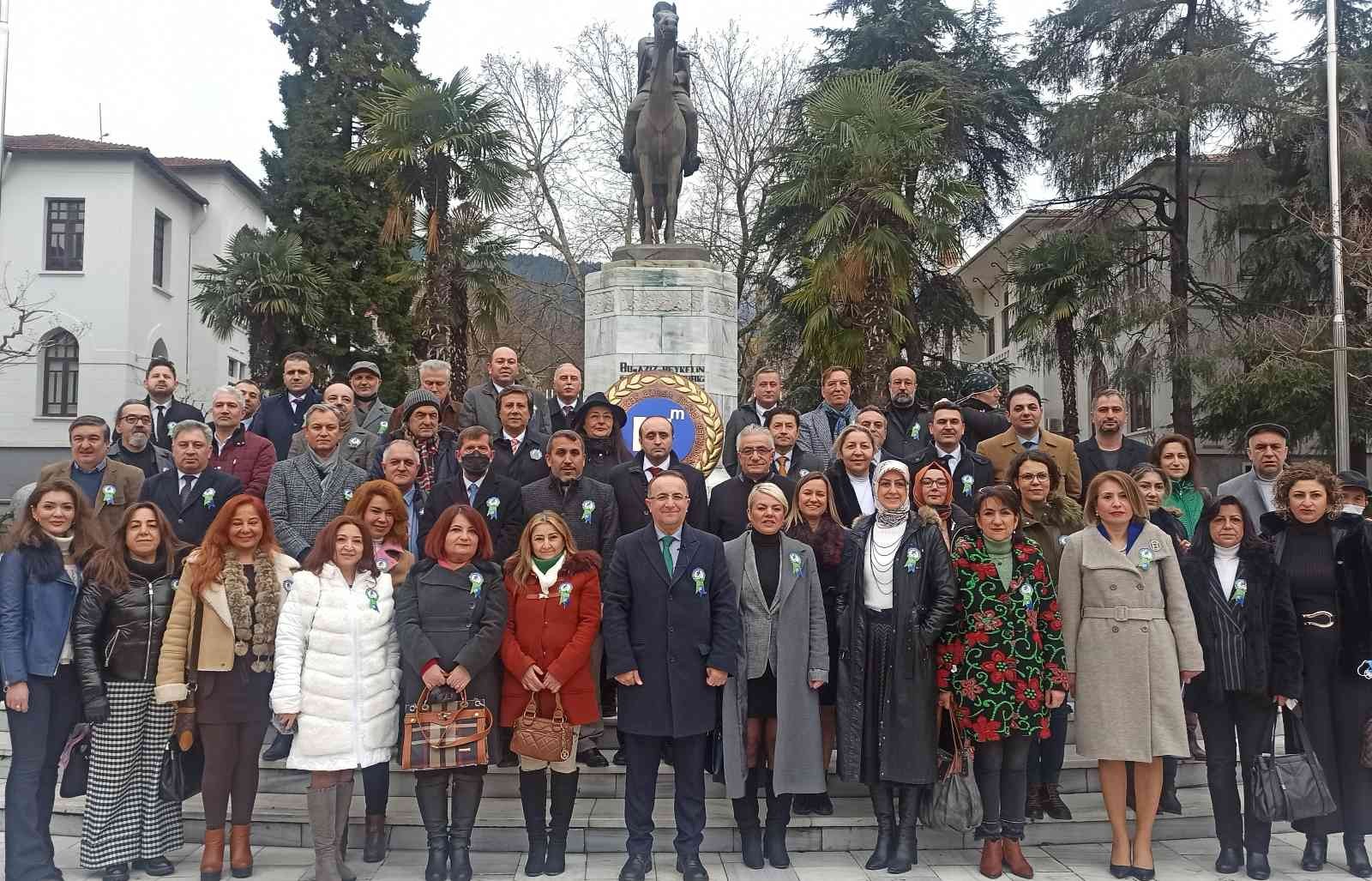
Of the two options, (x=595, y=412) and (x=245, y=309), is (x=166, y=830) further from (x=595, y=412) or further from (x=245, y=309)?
(x=245, y=309)

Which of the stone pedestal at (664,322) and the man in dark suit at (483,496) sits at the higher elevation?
the stone pedestal at (664,322)

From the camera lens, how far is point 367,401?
295 inches

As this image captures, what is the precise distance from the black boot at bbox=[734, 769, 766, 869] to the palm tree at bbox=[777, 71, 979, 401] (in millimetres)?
11254

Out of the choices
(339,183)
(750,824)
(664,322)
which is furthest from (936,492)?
(339,183)

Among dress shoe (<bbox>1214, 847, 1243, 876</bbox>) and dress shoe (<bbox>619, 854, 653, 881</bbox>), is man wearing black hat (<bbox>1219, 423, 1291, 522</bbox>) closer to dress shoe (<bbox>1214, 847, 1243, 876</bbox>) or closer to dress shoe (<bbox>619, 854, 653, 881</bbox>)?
dress shoe (<bbox>1214, 847, 1243, 876</bbox>)

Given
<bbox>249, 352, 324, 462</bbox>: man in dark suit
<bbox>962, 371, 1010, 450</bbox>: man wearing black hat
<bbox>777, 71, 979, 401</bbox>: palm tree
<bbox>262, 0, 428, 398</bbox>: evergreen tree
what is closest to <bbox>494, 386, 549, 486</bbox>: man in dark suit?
<bbox>249, 352, 324, 462</bbox>: man in dark suit

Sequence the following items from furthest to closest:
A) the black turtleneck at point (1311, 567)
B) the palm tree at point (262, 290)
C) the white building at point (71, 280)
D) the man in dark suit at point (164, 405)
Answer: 1. the white building at point (71, 280)
2. the palm tree at point (262, 290)
3. the man in dark suit at point (164, 405)
4. the black turtleneck at point (1311, 567)

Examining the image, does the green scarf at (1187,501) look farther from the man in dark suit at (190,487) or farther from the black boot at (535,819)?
the man in dark suit at (190,487)

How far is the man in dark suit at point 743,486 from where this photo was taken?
18.9ft

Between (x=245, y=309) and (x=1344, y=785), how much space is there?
60.2 ft

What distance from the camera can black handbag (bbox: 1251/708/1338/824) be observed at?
15.9 feet

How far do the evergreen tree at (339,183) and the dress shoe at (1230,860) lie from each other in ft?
65.7

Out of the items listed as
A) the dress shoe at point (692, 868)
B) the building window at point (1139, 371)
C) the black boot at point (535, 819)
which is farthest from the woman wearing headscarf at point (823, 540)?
the building window at point (1139, 371)

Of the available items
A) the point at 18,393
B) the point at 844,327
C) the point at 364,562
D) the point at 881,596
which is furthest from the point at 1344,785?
the point at 18,393
